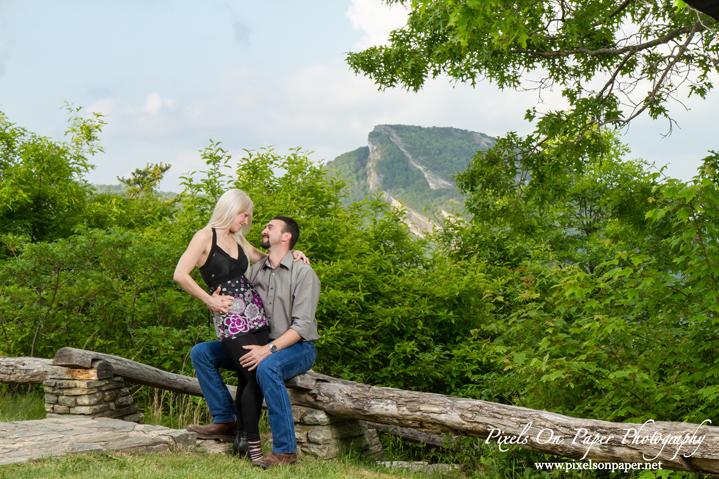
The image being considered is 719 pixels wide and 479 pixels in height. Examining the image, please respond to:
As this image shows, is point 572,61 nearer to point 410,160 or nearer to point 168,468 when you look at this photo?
point 168,468

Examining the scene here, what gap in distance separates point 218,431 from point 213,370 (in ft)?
1.97

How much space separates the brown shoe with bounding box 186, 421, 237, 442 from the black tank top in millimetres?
1343

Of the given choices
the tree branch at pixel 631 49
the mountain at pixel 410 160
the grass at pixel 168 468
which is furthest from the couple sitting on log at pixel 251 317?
the mountain at pixel 410 160

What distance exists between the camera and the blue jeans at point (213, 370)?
187 inches

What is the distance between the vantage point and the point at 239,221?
15.0 feet

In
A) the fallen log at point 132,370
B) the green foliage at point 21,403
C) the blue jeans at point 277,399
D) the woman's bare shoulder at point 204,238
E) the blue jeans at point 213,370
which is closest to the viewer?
the woman's bare shoulder at point 204,238

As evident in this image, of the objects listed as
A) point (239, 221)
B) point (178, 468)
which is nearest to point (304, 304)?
point (239, 221)

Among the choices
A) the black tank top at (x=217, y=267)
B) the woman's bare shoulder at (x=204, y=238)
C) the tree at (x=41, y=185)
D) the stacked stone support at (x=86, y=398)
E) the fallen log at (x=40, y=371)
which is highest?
the tree at (x=41, y=185)

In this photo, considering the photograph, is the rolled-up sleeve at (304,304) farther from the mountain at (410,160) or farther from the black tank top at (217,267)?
the mountain at (410,160)

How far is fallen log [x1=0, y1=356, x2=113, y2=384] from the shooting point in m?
6.00

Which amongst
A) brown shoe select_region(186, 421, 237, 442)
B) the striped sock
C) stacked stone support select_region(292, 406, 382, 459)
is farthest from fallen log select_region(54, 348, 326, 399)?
the striped sock

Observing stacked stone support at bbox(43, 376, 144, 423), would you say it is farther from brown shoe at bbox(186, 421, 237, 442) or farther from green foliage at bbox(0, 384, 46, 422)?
brown shoe at bbox(186, 421, 237, 442)

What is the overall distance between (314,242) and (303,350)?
3384mm

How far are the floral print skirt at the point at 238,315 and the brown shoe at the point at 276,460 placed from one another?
1.02m
